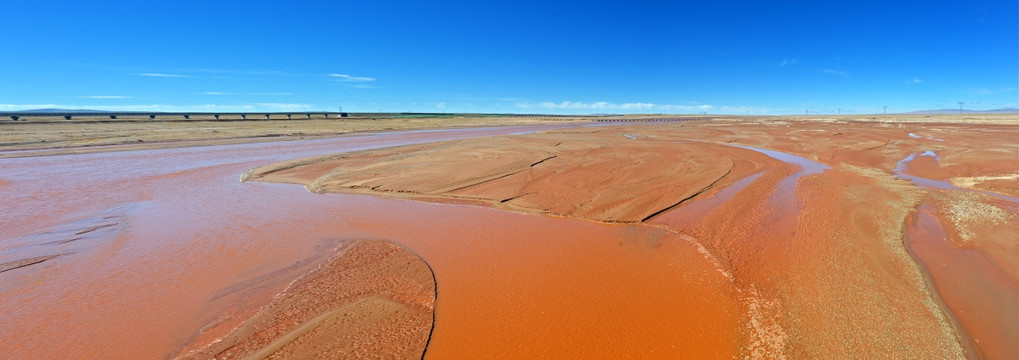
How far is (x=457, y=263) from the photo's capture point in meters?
6.33

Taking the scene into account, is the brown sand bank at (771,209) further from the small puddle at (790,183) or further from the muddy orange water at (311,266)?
the muddy orange water at (311,266)

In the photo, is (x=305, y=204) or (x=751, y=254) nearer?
(x=751, y=254)

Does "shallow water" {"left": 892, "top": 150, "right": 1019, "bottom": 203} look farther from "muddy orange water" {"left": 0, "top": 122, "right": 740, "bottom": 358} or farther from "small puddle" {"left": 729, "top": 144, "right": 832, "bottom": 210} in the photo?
"muddy orange water" {"left": 0, "top": 122, "right": 740, "bottom": 358}

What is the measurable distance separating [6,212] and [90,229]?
378cm

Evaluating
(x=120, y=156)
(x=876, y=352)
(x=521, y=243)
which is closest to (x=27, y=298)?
(x=521, y=243)

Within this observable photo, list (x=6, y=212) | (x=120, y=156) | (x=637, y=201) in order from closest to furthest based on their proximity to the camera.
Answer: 1. (x=6, y=212)
2. (x=637, y=201)
3. (x=120, y=156)

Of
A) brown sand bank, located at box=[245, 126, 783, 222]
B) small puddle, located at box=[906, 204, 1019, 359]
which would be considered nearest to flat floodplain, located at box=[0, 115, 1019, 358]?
small puddle, located at box=[906, 204, 1019, 359]

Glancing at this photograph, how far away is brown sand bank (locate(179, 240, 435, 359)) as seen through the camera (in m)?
3.97

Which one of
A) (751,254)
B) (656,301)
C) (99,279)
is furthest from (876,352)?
(99,279)

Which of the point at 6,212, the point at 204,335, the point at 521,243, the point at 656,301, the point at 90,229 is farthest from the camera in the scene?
the point at 6,212

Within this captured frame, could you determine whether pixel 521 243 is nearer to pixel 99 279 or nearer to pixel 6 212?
pixel 99 279

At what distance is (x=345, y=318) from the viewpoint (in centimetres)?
453

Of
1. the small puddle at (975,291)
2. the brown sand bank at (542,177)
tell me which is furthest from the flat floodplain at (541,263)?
the brown sand bank at (542,177)

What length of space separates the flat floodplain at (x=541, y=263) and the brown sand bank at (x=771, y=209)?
1.8 inches
